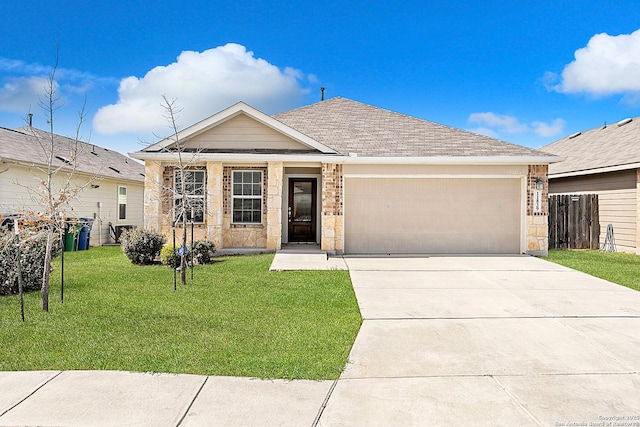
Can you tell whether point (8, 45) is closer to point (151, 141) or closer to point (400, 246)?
point (151, 141)

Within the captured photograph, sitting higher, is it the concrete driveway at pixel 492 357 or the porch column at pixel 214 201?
the porch column at pixel 214 201

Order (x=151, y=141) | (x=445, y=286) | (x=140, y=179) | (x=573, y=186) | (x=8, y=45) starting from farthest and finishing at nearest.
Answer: (x=140, y=179) → (x=573, y=186) → (x=8, y=45) → (x=151, y=141) → (x=445, y=286)

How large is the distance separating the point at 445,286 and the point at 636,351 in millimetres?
3589

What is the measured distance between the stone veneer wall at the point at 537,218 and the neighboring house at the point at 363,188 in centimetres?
3

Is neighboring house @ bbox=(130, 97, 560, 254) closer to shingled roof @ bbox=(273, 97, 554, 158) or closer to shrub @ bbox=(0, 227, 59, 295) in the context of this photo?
shingled roof @ bbox=(273, 97, 554, 158)

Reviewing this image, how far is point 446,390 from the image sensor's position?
355 cm

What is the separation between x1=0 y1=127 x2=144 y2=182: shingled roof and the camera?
13.0m

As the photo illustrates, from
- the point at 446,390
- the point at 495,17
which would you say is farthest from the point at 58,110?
the point at 495,17

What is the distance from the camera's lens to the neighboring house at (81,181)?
12.5 m

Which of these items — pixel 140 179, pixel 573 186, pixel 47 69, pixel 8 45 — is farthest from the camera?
pixel 140 179

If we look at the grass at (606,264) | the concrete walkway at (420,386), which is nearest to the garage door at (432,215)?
the grass at (606,264)

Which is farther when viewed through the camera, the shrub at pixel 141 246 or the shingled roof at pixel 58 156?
the shingled roof at pixel 58 156

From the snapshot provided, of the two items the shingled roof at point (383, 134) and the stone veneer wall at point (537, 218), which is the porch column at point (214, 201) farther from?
the stone veneer wall at point (537, 218)

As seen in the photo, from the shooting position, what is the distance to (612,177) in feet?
→ 46.6
